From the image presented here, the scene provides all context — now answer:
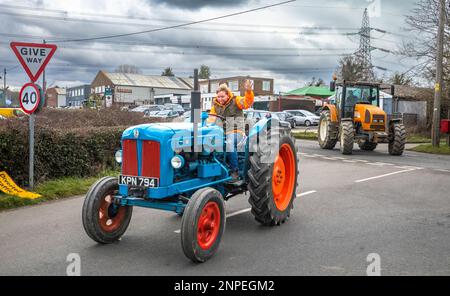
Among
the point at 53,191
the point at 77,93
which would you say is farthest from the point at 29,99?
the point at 77,93

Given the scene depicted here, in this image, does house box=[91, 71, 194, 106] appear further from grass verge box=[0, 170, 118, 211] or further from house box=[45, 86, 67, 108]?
grass verge box=[0, 170, 118, 211]

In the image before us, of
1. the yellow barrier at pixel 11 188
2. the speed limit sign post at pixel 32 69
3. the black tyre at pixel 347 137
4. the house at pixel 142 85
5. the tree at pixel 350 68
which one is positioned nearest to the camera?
the yellow barrier at pixel 11 188

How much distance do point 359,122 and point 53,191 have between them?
12.6 meters

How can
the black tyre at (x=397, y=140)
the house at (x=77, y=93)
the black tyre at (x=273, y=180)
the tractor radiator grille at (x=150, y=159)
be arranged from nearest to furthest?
the tractor radiator grille at (x=150, y=159) → the black tyre at (x=273, y=180) → the black tyre at (x=397, y=140) → the house at (x=77, y=93)

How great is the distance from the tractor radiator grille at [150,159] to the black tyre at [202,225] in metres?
0.58

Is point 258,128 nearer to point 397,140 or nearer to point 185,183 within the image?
point 185,183

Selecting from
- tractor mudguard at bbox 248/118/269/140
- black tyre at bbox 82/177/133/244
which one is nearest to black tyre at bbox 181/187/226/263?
black tyre at bbox 82/177/133/244

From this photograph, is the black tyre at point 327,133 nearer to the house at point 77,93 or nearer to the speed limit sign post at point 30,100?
the speed limit sign post at point 30,100

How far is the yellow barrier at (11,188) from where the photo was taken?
851cm

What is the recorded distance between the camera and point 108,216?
596 cm

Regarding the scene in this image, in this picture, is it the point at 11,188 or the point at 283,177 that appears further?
the point at 11,188

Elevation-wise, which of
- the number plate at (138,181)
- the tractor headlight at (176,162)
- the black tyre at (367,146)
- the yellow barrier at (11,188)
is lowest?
the yellow barrier at (11,188)

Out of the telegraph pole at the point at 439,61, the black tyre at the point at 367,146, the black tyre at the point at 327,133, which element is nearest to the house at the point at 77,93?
the black tyre at the point at 327,133

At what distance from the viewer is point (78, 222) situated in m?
7.12
